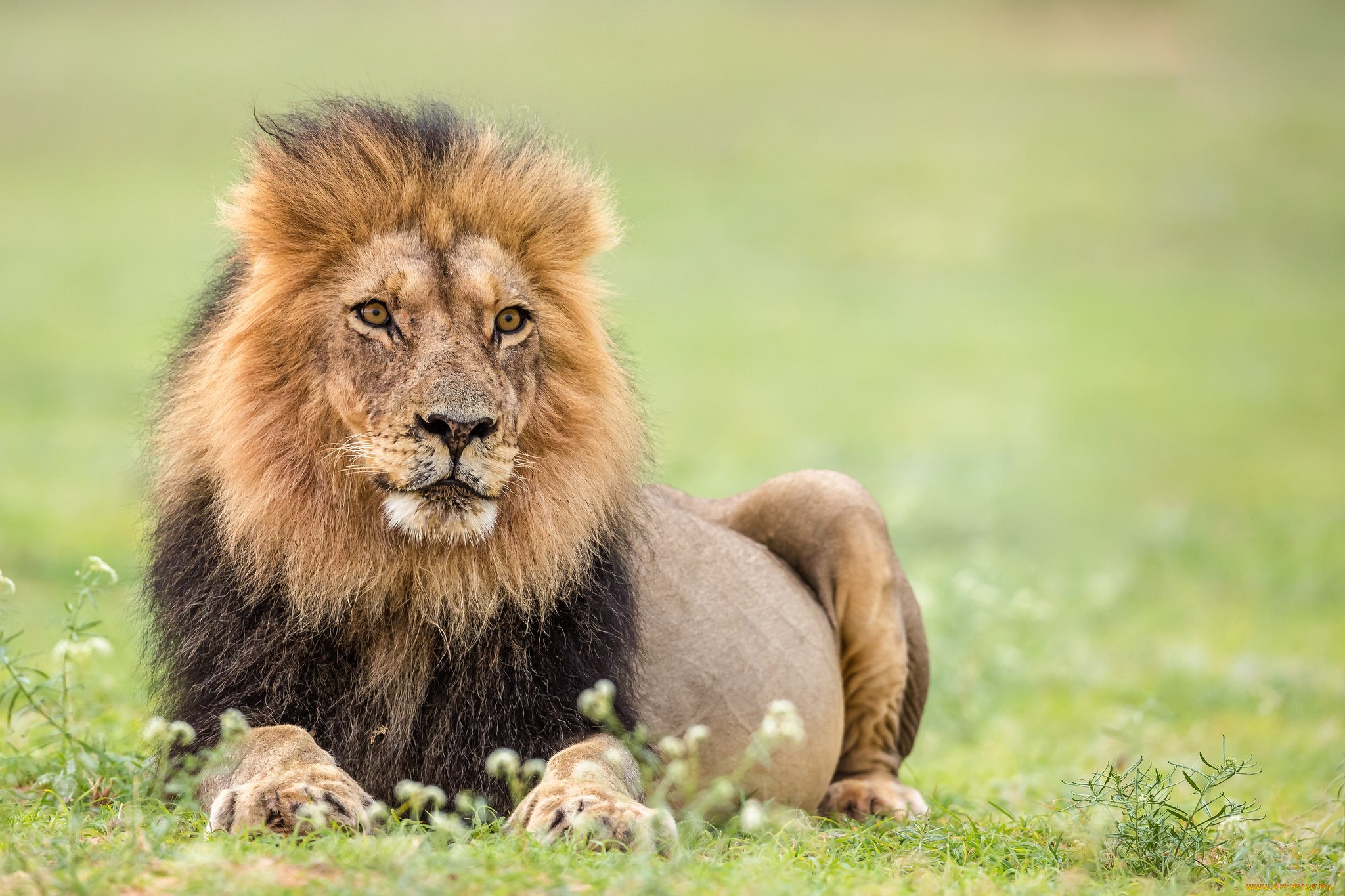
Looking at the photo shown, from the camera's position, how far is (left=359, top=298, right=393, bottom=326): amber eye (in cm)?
443

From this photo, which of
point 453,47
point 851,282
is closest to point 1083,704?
point 851,282

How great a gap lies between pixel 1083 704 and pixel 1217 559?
4.90 meters

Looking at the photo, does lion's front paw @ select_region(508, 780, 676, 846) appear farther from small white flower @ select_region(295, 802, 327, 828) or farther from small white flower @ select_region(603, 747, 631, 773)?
small white flower @ select_region(295, 802, 327, 828)

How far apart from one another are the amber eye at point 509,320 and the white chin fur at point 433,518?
51 centimetres

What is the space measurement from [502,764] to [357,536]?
74 cm

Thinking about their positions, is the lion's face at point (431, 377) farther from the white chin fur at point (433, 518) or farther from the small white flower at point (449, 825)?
the small white flower at point (449, 825)

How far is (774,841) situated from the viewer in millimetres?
4434

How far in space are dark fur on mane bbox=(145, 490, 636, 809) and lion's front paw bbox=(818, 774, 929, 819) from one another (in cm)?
142

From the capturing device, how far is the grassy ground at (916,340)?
4781mm

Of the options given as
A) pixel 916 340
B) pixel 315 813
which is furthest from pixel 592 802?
pixel 916 340

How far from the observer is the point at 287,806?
397cm

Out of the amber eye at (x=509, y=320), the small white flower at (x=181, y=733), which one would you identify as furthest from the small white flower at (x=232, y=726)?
the amber eye at (x=509, y=320)

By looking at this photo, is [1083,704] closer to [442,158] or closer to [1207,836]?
[1207,836]

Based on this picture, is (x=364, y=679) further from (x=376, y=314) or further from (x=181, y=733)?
(x=376, y=314)
